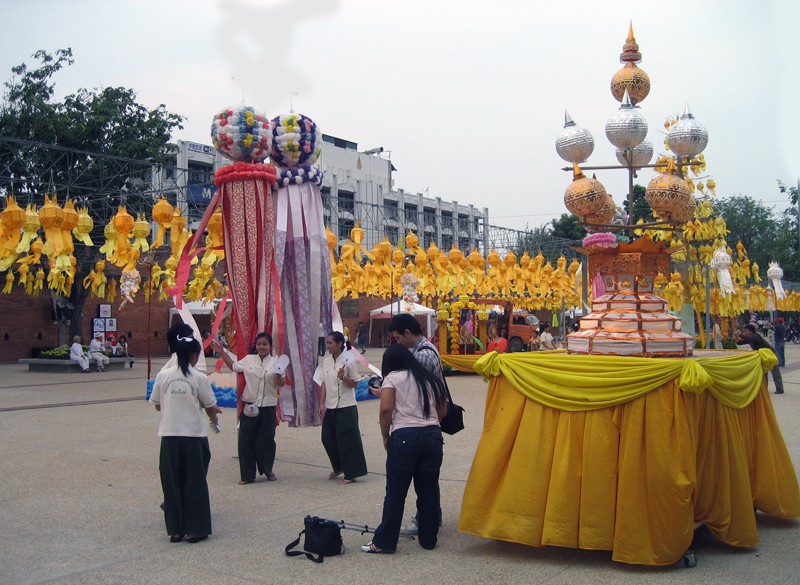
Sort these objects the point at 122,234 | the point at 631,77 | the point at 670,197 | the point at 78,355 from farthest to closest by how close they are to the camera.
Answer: the point at 78,355, the point at 122,234, the point at 631,77, the point at 670,197

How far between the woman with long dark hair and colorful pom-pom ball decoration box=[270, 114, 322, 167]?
4776 mm

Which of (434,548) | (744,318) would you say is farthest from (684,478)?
(744,318)

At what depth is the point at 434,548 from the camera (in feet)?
16.9

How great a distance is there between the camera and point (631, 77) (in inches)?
253

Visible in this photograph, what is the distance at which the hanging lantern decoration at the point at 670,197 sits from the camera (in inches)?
235

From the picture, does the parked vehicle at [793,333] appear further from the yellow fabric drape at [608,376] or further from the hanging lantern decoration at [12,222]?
the yellow fabric drape at [608,376]

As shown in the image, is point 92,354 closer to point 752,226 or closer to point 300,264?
point 300,264

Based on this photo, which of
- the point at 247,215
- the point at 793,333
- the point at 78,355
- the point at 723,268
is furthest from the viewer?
the point at 793,333

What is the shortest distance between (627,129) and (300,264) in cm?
443

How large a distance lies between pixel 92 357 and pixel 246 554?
19.0 m

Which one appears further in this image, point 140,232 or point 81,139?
A: point 81,139

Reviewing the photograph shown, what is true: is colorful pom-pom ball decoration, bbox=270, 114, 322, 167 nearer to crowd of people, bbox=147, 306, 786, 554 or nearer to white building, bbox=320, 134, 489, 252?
crowd of people, bbox=147, 306, 786, 554

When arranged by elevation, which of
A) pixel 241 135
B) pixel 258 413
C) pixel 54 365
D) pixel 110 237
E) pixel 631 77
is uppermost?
pixel 241 135

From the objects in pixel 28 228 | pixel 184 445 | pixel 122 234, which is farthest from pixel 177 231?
pixel 184 445
